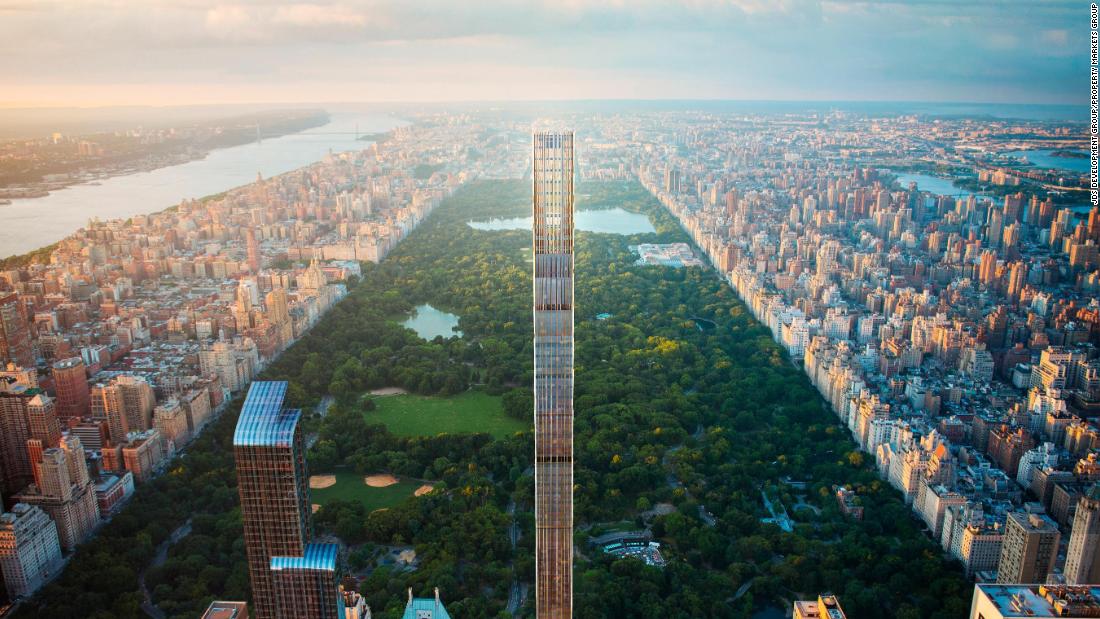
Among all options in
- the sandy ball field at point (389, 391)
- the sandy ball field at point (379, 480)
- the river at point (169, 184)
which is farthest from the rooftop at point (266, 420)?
the sandy ball field at point (389, 391)

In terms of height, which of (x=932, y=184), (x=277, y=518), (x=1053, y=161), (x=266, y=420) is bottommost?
(x=277, y=518)

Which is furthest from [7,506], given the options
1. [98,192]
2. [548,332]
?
[548,332]

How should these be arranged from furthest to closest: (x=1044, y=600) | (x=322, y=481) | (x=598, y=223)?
1. (x=598, y=223)
2. (x=322, y=481)
3. (x=1044, y=600)

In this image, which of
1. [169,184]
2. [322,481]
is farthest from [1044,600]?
[169,184]

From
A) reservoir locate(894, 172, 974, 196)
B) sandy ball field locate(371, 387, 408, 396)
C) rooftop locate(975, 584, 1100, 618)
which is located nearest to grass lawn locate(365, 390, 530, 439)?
sandy ball field locate(371, 387, 408, 396)

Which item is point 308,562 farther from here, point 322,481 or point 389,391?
point 389,391

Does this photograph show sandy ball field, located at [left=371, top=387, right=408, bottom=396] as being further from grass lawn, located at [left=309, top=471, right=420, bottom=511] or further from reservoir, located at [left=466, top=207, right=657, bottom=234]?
reservoir, located at [left=466, top=207, right=657, bottom=234]
